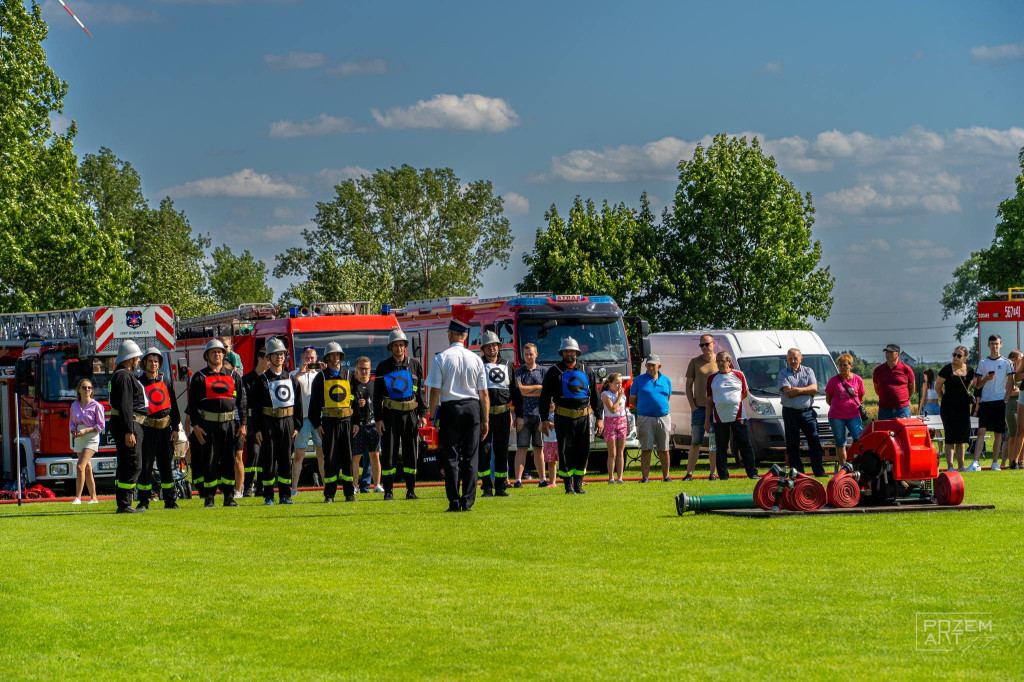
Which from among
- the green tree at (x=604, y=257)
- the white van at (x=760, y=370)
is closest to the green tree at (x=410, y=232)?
the green tree at (x=604, y=257)

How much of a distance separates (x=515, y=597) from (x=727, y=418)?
11.9 metres

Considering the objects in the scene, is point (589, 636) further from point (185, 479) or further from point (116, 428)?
point (185, 479)

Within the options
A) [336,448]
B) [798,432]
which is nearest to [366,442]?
[336,448]

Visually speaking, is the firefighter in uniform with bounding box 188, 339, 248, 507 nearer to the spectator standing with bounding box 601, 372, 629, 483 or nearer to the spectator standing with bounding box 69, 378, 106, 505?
the spectator standing with bounding box 69, 378, 106, 505

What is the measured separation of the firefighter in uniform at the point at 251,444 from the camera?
58.4 ft

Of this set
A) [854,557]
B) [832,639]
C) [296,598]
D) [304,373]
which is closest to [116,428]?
[304,373]

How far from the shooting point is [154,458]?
17.0 m

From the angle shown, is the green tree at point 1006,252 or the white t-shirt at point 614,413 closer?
the white t-shirt at point 614,413

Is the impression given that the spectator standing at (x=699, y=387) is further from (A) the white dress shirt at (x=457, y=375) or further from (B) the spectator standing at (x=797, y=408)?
(A) the white dress shirt at (x=457, y=375)

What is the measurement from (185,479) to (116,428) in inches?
146

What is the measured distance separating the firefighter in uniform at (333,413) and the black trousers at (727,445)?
5.43 meters

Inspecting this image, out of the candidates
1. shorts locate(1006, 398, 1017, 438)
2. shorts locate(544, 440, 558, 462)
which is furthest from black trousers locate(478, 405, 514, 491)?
shorts locate(1006, 398, 1017, 438)

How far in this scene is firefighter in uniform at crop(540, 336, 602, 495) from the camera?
692 inches

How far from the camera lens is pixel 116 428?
16.6 m
